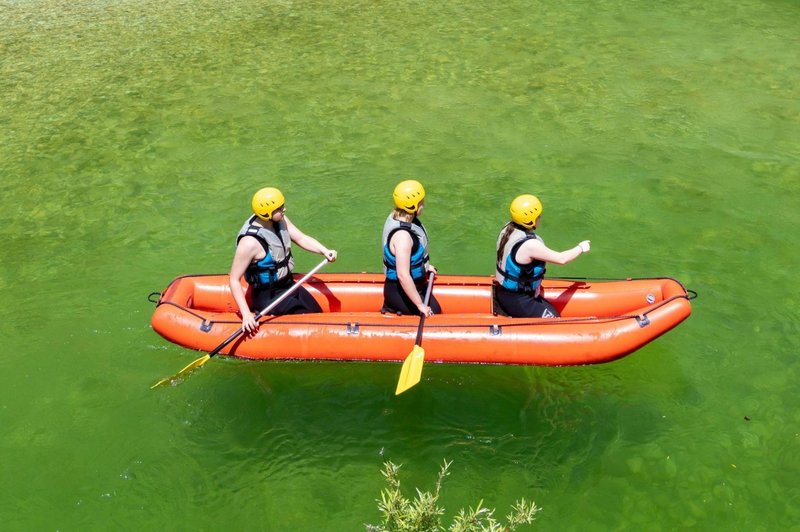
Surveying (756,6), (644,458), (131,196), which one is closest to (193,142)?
(131,196)

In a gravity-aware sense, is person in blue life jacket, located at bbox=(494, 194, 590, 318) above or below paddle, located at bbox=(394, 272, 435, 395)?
above

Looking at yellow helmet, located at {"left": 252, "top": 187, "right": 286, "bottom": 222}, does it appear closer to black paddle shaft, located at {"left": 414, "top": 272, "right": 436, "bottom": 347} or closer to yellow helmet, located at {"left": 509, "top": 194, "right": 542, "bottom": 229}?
black paddle shaft, located at {"left": 414, "top": 272, "right": 436, "bottom": 347}

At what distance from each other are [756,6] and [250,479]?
11624mm

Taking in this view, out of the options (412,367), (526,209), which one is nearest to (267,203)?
(412,367)

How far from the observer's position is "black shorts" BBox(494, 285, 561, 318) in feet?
17.3

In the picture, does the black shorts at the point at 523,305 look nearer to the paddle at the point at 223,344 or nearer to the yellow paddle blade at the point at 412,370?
the yellow paddle blade at the point at 412,370

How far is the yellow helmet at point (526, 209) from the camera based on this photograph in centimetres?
490

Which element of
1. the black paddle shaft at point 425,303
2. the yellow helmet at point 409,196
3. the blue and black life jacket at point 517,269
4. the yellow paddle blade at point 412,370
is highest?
the yellow helmet at point 409,196

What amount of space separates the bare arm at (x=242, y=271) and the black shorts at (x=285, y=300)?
0.96ft

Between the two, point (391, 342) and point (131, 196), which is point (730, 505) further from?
point (131, 196)

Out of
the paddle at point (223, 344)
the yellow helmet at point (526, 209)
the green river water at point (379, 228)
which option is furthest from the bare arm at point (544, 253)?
the paddle at point (223, 344)

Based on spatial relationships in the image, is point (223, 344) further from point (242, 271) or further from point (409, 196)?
point (409, 196)

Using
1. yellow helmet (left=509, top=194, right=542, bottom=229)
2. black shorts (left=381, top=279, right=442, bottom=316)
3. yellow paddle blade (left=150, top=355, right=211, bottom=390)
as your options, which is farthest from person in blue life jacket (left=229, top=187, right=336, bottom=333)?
yellow helmet (left=509, top=194, right=542, bottom=229)

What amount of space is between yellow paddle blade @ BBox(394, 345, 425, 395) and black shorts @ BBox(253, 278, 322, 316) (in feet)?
3.29
